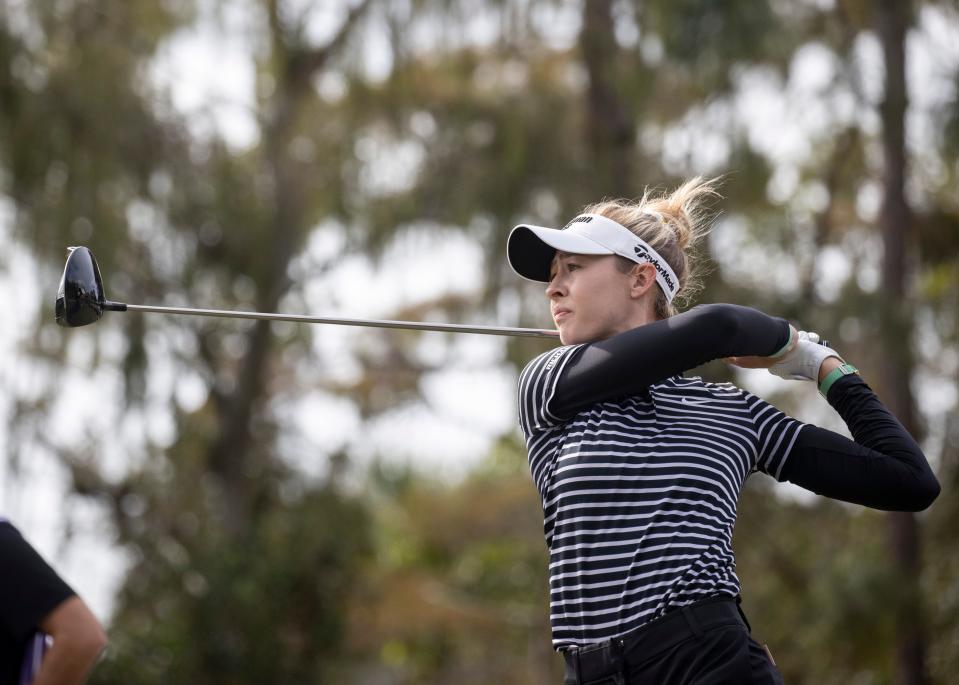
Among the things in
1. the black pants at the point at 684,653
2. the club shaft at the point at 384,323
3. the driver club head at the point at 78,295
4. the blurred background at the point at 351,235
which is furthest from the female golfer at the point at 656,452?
the blurred background at the point at 351,235

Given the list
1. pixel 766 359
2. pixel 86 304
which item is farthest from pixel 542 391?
pixel 86 304

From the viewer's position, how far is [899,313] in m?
11.6

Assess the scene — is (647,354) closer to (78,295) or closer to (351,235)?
(78,295)

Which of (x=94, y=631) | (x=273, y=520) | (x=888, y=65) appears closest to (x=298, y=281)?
(x=273, y=520)

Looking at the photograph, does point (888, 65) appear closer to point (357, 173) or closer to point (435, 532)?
point (357, 173)

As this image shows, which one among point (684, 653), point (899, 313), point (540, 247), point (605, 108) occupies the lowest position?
point (684, 653)

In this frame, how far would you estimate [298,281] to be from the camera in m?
13.0

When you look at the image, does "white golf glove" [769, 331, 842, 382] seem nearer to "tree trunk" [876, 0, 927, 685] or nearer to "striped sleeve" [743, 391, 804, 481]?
"striped sleeve" [743, 391, 804, 481]

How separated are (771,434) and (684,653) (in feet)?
1.53

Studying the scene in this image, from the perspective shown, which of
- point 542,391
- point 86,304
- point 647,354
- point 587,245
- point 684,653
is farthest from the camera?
point 86,304

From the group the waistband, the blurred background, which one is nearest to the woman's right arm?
the waistband

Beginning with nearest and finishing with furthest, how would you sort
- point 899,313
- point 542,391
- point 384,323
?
1. point 542,391
2. point 384,323
3. point 899,313

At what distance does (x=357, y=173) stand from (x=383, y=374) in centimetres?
377

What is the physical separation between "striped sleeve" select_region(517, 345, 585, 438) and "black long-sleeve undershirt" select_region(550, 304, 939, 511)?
0.02m
